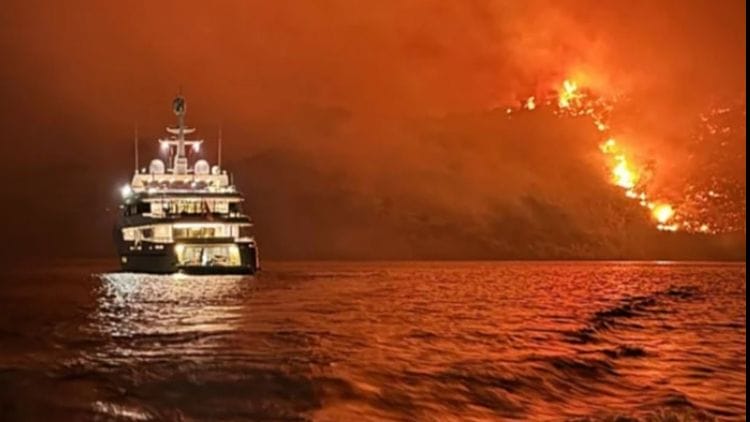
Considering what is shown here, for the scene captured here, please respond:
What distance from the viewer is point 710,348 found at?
3278 centimetres

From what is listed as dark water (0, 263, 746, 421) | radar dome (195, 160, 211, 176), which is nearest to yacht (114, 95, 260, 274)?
radar dome (195, 160, 211, 176)

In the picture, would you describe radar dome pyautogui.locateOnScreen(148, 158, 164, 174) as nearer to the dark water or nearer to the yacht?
the yacht

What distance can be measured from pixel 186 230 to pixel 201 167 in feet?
74.4

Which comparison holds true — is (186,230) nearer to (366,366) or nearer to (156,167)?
(156,167)

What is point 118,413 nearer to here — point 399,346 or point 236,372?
point 236,372

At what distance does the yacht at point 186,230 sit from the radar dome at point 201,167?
4811mm

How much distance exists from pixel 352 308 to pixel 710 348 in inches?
1054

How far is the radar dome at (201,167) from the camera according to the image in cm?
12099

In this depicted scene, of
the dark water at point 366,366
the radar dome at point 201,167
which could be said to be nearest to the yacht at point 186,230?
the radar dome at point 201,167

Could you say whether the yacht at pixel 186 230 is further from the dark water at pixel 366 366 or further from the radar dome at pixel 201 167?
the dark water at pixel 366 366

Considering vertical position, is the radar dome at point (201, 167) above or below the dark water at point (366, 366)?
above

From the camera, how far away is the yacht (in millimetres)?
100188

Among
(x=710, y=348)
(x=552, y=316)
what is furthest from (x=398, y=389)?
(x=552, y=316)

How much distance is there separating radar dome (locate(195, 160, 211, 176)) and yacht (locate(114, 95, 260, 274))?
4.81m
